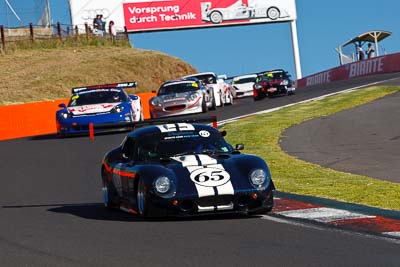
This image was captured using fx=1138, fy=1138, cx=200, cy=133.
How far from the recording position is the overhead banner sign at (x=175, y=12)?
74.2 meters

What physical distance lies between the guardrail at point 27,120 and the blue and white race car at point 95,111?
4477mm

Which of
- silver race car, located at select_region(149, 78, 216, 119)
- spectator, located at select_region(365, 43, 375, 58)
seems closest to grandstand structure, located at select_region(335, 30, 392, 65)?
spectator, located at select_region(365, 43, 375, 58)

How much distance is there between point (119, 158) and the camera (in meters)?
13.1

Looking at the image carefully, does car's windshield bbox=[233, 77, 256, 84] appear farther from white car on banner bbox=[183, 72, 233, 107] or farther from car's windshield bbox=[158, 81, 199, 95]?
car's windshield bbox=[158, 81, 199, 95]

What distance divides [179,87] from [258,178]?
22.4 metres

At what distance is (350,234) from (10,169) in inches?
446

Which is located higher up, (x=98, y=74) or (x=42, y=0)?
(x=42, y=0)

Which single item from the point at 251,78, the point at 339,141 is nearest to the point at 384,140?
the point at 339,141

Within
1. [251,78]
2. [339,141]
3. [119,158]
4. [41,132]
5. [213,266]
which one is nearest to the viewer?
[213,266]

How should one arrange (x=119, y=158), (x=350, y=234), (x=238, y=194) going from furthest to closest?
(x=119, y=158) < (x=238, y=194) < (x=350, y=234)

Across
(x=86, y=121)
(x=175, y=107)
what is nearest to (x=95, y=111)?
(x=86, y=121)

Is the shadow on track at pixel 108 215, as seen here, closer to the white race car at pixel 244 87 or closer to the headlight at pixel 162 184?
the headlight at pixel 162 184

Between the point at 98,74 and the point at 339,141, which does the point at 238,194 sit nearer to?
the point at 339,141

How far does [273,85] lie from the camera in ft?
137
